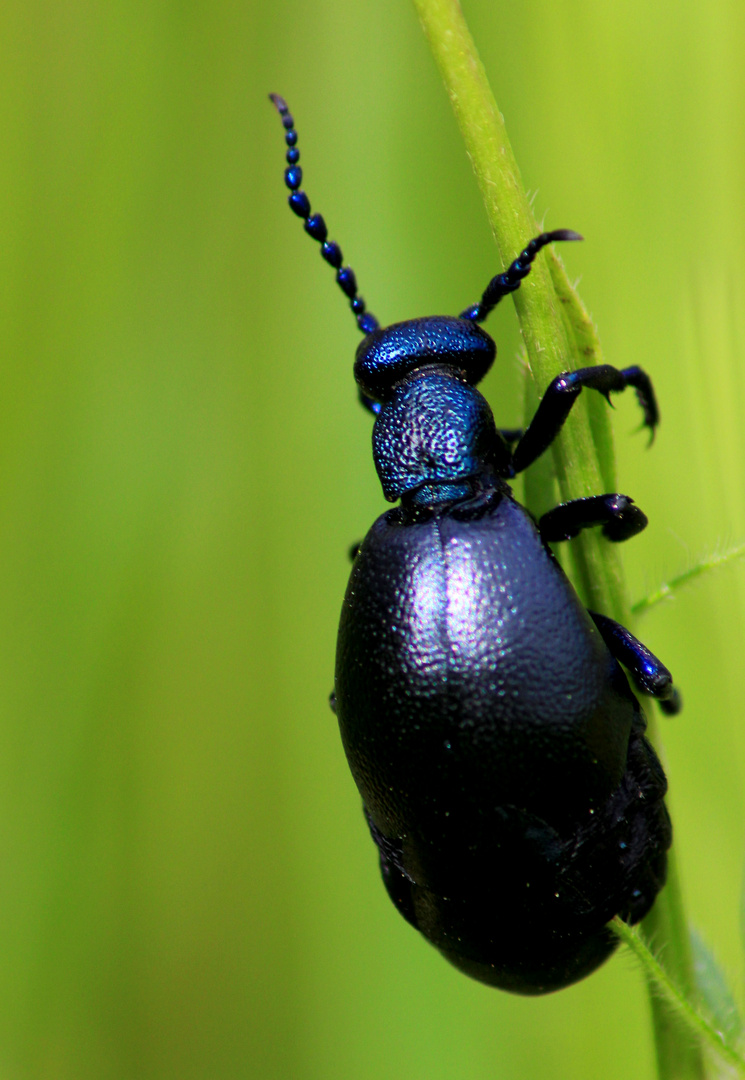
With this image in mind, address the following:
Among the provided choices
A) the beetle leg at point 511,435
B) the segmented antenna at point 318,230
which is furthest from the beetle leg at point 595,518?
the segmented antenna at point 318,230

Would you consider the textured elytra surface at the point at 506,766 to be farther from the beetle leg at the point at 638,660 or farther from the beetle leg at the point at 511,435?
the beetle leg at the point at 511,435

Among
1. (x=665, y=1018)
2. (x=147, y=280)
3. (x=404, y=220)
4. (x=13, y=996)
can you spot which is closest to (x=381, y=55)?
(x=404, y=220)

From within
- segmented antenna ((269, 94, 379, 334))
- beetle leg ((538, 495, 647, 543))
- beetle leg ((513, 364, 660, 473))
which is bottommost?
beetle leg ((538, 495, 647, 543))

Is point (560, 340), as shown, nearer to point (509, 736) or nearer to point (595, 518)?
point (595, 518)

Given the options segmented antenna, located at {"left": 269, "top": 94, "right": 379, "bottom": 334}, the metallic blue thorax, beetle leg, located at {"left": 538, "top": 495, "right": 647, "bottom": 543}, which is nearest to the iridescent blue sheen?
the metallic blue thorax

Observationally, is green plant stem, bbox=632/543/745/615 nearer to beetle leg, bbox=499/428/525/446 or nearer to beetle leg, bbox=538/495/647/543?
beetle leg, bbox=538/495/647/543

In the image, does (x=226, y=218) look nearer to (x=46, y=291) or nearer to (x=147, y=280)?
(x=147, y=280)

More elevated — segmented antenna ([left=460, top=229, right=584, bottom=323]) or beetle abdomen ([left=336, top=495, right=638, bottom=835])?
segmented antenna ([left=460, top=229, right=584, bottom=323])
